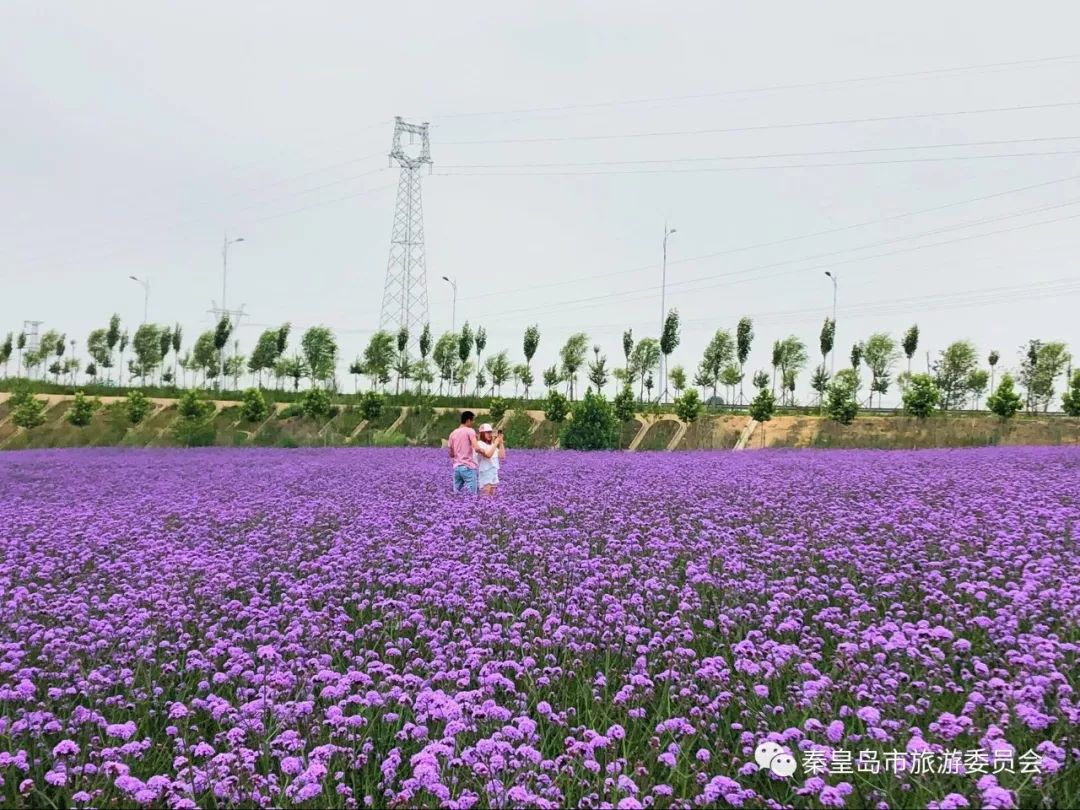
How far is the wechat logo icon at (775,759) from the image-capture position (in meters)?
3.01

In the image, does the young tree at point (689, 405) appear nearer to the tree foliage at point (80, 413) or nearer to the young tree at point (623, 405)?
the young tree at point (623, 405)

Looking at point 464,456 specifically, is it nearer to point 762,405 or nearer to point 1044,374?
point 762,405

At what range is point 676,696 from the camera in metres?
3.76

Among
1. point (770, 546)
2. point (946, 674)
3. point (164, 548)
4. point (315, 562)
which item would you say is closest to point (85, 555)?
point (164, 548)

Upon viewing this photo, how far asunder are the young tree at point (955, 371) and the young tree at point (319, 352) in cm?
4220

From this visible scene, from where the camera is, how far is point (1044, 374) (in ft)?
172

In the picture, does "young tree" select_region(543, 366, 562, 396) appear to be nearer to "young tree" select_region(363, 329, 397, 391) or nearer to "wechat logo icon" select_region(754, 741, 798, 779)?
"young tree" select_region(363, 329, 397, 391)

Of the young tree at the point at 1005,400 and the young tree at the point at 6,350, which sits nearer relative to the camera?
the young tree at the point at 1005,400

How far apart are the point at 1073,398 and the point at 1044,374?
19.5m

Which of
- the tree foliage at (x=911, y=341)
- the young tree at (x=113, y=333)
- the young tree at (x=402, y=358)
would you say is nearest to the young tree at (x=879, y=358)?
the tree foliage at (x=911, y=341)

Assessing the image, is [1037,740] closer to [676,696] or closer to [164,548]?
[676,696]

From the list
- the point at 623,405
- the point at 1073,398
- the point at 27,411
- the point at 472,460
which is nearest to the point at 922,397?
the point at 1073,398

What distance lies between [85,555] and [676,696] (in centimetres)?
501

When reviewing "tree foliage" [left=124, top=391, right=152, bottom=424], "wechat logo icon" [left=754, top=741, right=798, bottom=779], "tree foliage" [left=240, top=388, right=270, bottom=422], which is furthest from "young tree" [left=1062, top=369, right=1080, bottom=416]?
"tree foliage" [left=124, top=391, right=152, bottom=424]
